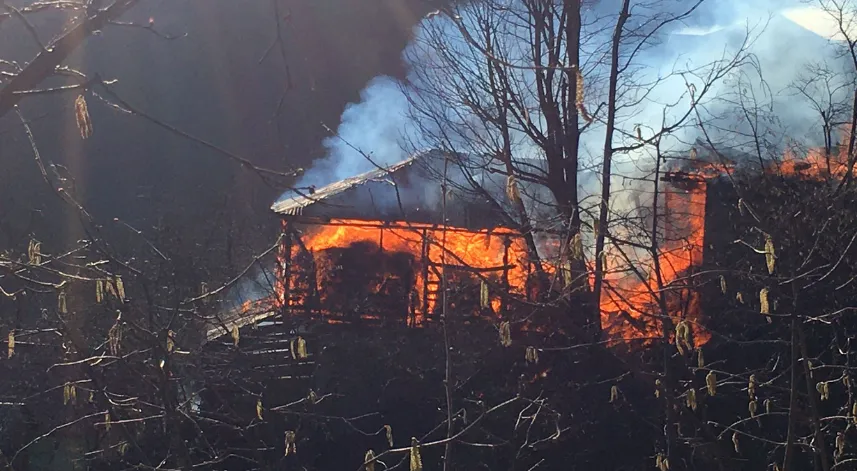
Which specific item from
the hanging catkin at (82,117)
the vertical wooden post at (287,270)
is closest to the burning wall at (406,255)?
the vertical wooden post at (287,270)

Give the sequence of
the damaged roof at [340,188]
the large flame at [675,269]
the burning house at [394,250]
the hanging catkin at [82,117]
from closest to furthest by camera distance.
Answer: the hanging catkin at [82,117] → the large flame at [675,269] → the burning house at [394,250] → the damaged roof at [340,188]

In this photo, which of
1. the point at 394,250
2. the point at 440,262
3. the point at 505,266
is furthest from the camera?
the point at 394,250

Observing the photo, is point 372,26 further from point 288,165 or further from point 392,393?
point 288,165

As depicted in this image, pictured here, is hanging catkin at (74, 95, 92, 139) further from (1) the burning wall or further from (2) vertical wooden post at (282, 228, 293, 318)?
(2) vertical wooden post at (282, 228, 293, 318)

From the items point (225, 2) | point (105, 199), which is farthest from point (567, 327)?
point (105, 199)

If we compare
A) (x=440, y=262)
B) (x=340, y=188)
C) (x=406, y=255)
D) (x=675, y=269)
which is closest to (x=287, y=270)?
(x=406, y=255)

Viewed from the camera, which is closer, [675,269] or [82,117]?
[82,117]

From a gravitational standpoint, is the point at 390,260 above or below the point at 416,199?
below

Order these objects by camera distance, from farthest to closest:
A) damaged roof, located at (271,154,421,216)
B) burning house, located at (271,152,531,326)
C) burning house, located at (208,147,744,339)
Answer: damaged roof, located at (271,154,421,216), burning house, located at (271,152,531,326), burning house, located at (208,147,744,339)

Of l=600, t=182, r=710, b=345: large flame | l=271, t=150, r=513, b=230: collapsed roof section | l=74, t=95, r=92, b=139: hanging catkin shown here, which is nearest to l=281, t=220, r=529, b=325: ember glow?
l=271, t=150, r=513, b=230: collapsed roof section

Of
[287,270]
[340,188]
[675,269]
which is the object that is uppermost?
[340,188]

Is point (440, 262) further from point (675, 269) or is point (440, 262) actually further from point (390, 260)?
point (675, 269)

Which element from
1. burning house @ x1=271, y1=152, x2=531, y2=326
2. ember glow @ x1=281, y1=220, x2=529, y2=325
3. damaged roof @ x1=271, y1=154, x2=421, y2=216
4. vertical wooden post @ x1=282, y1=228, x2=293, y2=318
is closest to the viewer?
burning house @ x1=271, y1=152, x2=531, y2=326

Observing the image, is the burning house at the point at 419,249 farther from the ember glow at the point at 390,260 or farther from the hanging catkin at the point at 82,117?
the hanging catkin at the point at 82,117
